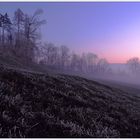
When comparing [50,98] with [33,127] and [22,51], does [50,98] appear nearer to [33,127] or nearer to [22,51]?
[33,127]

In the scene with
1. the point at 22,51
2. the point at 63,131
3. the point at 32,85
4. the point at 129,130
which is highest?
the point at 22,51

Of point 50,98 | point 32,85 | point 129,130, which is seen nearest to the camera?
point 129,130

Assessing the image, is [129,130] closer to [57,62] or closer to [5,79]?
[5,79]

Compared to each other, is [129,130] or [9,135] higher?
[9,135]

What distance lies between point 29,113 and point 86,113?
2.80 metres

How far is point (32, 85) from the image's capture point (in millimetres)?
10578

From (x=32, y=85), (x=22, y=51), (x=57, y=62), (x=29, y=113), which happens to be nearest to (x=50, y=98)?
(x=32, y=85)

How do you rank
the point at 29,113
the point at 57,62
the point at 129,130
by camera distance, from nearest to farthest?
the point at 29,113 < the point at 129,130 < the point at 57,62

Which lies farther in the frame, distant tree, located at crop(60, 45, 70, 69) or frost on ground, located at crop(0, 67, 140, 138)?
distant tree, located at crop(60, 45, 70, 69)

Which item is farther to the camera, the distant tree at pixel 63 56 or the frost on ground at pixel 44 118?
the distant tree at pixel 63 56

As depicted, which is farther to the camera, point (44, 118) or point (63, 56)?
point (63, 56)

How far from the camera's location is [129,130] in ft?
26.3

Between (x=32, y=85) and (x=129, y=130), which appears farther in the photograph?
(x=32, y=85)

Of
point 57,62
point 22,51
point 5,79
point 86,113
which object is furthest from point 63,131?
point 57,62
